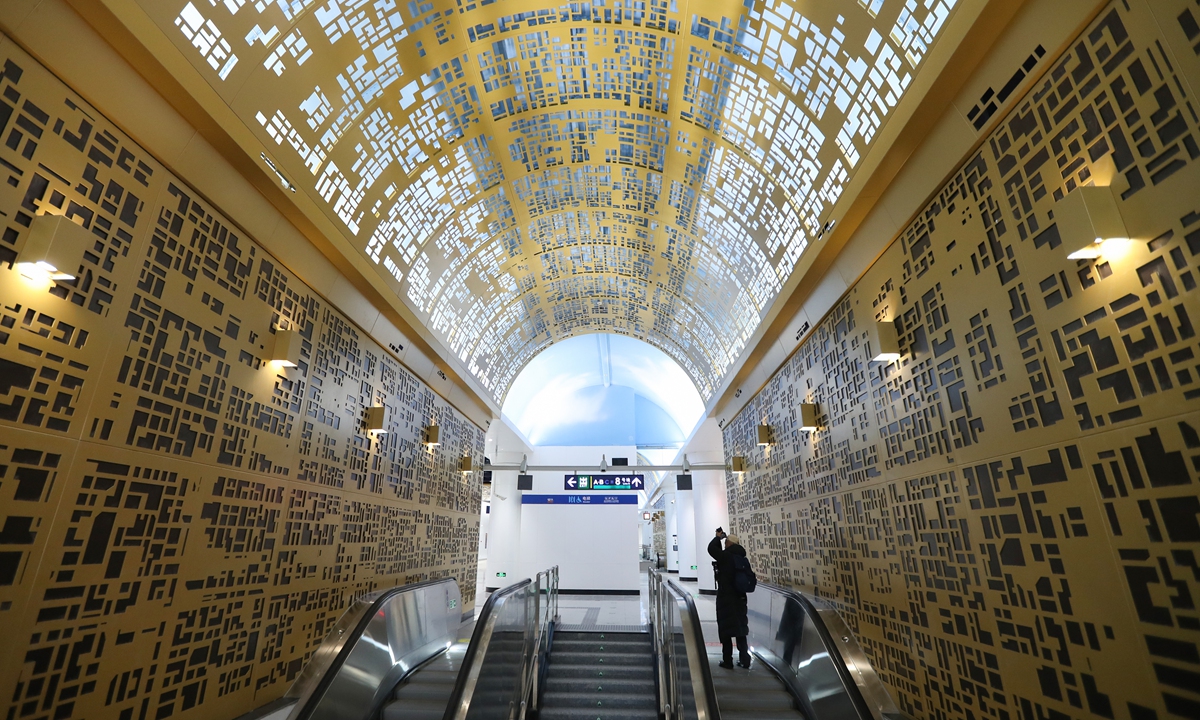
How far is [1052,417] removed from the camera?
3301 millimetres

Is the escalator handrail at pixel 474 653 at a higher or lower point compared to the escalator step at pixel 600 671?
higher

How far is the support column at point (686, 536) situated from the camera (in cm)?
2316

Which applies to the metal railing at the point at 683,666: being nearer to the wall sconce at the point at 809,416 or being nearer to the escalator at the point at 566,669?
the escalator at the point at 566,669

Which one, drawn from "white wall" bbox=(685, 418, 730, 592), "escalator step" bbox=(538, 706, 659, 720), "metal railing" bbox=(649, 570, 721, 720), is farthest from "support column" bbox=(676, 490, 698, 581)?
"metal railing" bbox=(649, 570, 721, 720)

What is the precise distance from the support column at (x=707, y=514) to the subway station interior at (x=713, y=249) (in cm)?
907

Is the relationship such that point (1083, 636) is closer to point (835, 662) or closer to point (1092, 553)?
point (1092, 553)

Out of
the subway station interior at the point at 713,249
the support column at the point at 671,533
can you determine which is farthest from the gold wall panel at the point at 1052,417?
the support column at the point at 671,533

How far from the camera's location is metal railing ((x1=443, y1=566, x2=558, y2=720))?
15.2 ft

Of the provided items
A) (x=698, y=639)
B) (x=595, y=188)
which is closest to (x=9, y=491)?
(x=698, y=639)

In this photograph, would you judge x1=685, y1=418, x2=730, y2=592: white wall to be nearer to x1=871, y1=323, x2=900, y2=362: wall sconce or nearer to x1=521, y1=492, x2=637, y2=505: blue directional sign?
x1=521, y1=492, x2=637, y2=505: blue directional sign

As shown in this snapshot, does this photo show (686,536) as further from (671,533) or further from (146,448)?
(146,448)

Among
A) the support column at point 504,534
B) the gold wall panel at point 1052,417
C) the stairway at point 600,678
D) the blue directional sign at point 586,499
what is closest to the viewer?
the gold wall panel at point 1052,417

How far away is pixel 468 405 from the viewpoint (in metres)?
13.6

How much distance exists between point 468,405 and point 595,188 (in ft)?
21.0
